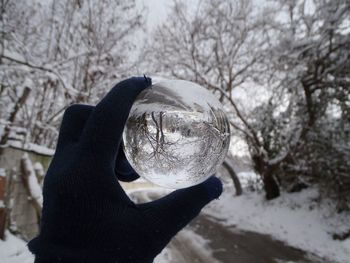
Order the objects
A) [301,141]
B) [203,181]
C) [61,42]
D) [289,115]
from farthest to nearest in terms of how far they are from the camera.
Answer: [289,115] → [301,141] → [61,42] → [203,181]

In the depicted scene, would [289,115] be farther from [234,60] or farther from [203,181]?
[203,181]

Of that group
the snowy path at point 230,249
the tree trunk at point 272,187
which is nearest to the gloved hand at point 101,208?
the snowy path at point 230,249

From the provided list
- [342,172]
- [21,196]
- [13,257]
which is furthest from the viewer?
[342,172]

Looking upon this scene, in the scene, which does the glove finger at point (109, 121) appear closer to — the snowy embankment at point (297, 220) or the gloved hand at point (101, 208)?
the gloved hand at point (101, 208)

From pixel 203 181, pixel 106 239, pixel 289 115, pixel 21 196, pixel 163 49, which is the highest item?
pixel 163 49

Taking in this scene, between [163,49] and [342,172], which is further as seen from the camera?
[163,49]

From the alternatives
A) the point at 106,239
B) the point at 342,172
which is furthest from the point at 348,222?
the point at 106,239

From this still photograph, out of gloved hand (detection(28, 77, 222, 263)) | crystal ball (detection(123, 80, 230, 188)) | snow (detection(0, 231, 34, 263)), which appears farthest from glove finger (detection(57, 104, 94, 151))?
snow (detection(0, 231, 34, 263))

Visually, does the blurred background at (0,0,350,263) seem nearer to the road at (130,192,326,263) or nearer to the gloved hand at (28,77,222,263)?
the road at (130,192,326,263)
